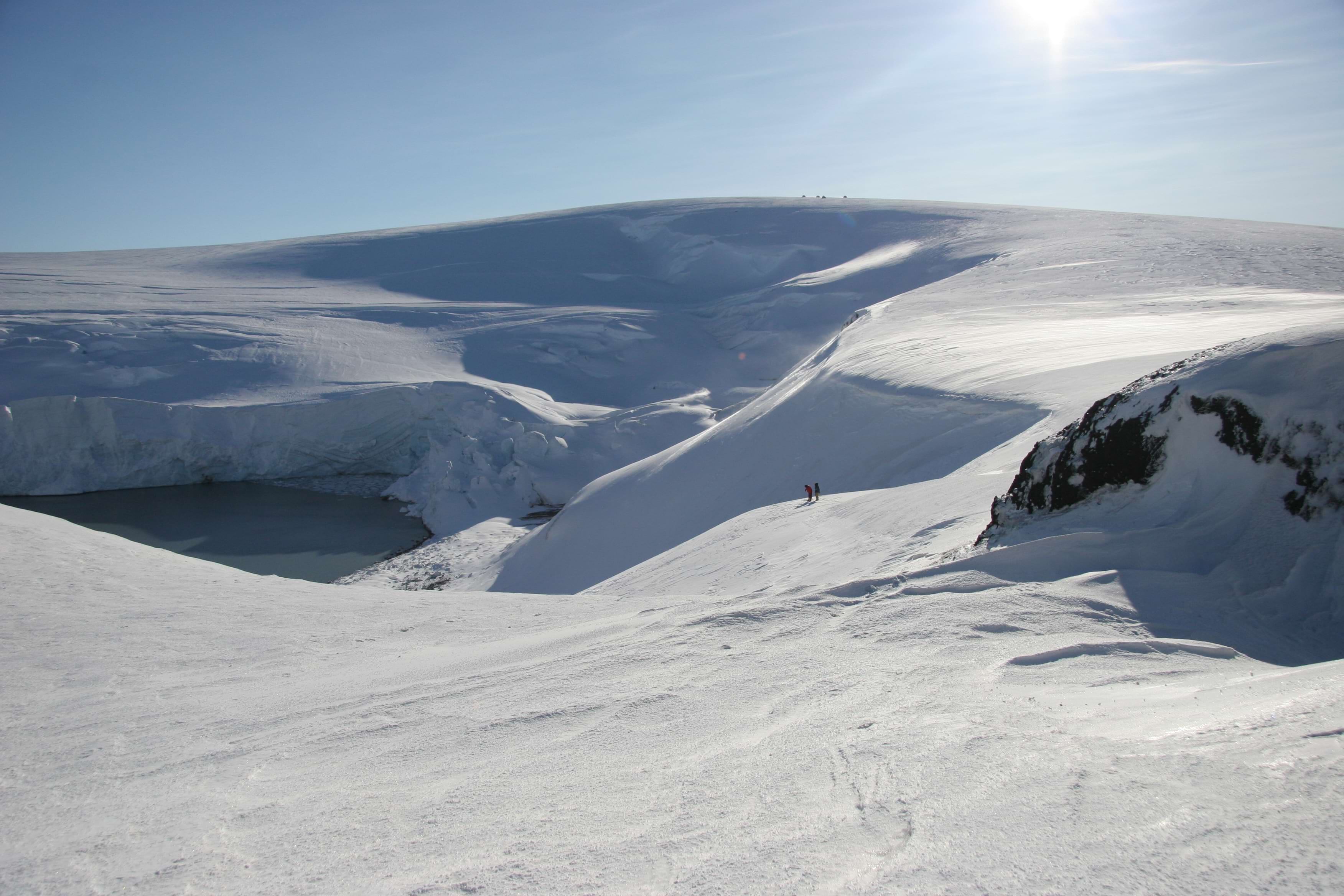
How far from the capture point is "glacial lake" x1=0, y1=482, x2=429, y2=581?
14.4 metres

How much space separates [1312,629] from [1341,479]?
0.76m

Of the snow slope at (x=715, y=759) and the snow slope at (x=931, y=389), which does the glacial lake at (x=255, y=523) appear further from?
the snow slope at (x=715, y=759)

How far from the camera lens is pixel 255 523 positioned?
1647cm

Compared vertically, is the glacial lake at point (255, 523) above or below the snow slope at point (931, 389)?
below

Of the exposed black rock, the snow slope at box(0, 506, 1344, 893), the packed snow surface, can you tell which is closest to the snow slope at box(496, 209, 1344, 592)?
the packed snow surface

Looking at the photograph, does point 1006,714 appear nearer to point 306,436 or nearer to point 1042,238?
point 306,436

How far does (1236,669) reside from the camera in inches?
110

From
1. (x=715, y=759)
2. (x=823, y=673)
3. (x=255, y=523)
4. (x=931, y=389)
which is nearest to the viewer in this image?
(x=715, y=759)

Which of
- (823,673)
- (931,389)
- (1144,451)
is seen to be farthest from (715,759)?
(931,389)

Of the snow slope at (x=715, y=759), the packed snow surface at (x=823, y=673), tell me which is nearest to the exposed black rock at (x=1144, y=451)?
the packed snow surface at (x=823, y=673)

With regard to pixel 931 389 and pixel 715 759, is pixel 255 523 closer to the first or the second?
pixel 931 389

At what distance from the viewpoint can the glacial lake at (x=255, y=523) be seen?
47.3ft

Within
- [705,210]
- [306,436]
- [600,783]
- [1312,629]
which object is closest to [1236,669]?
[1312,629]

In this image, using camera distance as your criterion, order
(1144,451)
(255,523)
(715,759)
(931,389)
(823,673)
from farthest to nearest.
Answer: (255,523) < (931,389) < (1144,451) < (823,673) < (715,759)
